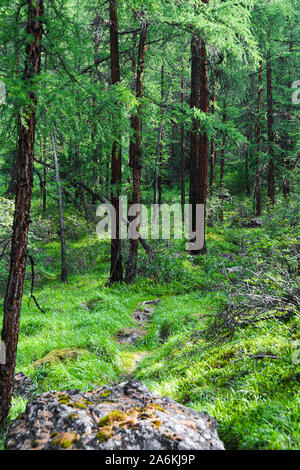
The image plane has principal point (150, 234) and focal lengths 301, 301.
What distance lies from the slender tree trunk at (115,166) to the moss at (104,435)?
24.6 ft

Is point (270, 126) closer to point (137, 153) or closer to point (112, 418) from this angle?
point (137, 153)

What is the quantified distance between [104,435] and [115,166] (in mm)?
8580

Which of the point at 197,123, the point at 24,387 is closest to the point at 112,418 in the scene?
the point at 24,387

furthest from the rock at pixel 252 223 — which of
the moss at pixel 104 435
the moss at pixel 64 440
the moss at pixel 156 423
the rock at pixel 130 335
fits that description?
the moss at pixel 64 440

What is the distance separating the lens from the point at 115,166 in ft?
32.8

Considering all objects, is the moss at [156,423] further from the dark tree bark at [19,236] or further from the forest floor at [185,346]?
the dark tree bark at [19,236]

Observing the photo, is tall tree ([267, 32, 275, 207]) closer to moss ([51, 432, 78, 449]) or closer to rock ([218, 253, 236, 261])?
rock ([218, 253, 236, 261])

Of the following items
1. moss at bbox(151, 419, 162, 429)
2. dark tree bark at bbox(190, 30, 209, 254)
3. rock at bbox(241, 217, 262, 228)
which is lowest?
moss at bbox(151, 419, 162, 429)

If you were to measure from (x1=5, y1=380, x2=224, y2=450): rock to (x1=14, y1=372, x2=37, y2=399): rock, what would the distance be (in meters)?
1.89

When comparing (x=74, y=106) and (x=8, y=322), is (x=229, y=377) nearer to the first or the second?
(x=8, y=322)

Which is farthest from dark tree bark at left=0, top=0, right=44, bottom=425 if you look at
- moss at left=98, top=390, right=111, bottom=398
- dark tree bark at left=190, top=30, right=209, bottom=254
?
dark tree bark at left=190, top=30, right=209, bottom=254

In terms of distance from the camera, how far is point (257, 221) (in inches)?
711

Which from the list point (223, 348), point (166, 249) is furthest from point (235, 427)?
point (166, 249)

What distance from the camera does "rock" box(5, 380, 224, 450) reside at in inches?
91.5
